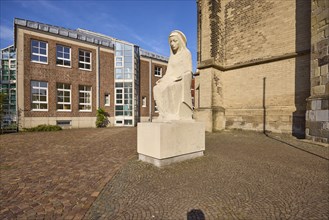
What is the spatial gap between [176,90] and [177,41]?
4.63 ft

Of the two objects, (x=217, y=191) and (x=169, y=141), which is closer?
(x=217, y=191)

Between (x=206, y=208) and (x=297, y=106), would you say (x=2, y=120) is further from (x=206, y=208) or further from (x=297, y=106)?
(x=297, y=106)

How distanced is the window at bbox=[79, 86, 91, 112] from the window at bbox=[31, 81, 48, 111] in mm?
2927

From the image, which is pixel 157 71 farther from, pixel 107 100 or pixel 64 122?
pixel 64 122

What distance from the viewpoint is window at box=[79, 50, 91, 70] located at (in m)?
18.7

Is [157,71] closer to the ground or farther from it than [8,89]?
farther from it

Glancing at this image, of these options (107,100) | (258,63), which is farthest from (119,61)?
(258,63)

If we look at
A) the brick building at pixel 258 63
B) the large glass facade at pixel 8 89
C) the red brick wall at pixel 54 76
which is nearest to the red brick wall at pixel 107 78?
the red brick wall at pixel 54 76

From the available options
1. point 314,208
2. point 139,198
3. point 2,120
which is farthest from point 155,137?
point 2,120

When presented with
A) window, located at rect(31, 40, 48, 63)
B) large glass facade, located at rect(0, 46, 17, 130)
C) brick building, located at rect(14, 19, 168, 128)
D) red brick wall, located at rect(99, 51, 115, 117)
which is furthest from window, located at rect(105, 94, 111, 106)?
large glass facade, located at rect(0, 46, 17, 130)

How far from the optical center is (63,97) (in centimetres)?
1745

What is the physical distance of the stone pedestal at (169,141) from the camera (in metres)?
4.59

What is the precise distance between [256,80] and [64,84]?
16114 millimetres

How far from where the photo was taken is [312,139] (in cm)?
829
